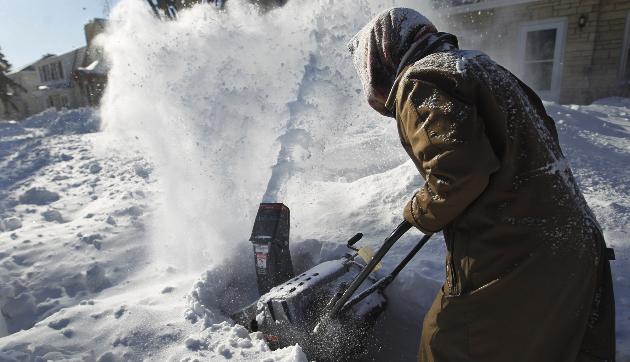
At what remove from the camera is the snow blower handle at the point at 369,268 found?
5.87 ft

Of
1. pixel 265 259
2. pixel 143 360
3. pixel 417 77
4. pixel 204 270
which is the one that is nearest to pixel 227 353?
pixel 143 360

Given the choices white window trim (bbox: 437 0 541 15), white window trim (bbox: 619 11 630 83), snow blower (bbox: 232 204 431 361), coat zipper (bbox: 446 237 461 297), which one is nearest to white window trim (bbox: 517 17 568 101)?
white window trim (bbox: 437 0 541 15)

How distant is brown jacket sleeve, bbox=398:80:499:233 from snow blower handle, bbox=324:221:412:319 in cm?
36

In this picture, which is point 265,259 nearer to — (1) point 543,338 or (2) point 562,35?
(1) point 543,338

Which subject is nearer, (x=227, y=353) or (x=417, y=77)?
(x=417, y=77)

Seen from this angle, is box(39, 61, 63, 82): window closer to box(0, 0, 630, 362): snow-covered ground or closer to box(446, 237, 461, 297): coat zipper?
box(0, 0, 630, 362): snow-covered ground

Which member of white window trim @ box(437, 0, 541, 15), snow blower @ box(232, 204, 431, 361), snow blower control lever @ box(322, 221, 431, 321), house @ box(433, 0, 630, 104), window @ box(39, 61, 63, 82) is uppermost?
window @ box(39, 61, 63, 82)

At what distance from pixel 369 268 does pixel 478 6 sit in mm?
10781

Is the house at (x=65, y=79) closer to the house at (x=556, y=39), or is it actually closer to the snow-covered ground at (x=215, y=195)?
the snow-covered ground at (x=215, y=195)

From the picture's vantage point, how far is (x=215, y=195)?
4641 millimetres

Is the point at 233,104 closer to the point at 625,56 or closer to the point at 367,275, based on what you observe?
the point at 367,275

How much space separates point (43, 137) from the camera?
1255 cm

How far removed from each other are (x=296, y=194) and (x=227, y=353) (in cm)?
304

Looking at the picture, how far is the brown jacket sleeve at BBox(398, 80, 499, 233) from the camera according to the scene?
4.10 ft
